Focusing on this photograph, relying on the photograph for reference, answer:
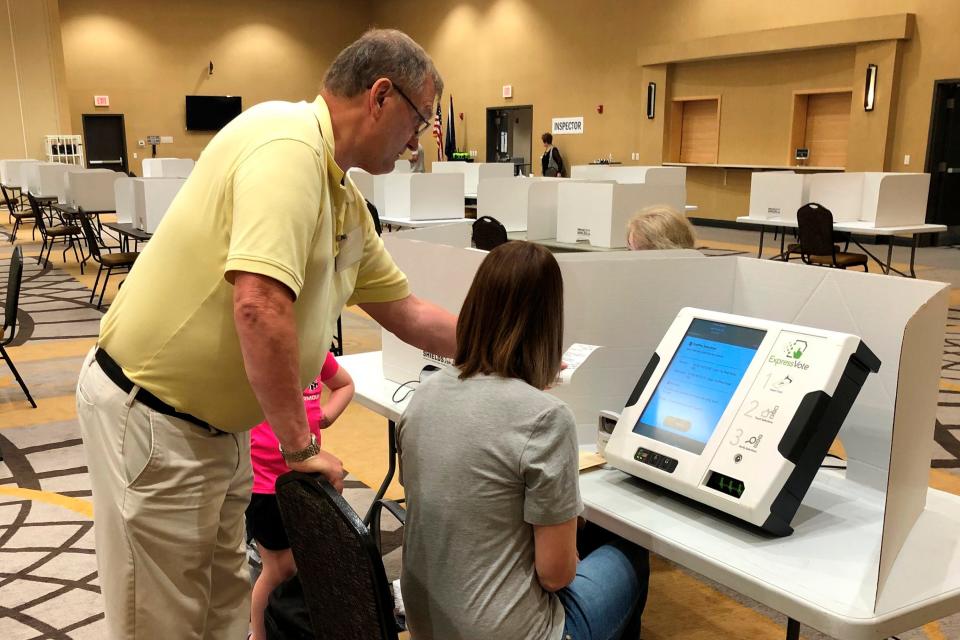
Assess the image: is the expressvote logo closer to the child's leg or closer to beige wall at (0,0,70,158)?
the child's leg

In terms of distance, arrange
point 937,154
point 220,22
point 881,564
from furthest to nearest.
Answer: point 220,22 → point 937,154 → point 881,564

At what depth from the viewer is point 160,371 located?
1.32 m

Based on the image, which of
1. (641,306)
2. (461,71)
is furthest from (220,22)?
(641,306)

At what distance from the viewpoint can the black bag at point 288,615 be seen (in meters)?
1.52

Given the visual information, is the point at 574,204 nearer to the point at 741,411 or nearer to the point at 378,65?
the point at 741,411

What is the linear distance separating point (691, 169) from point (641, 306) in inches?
472

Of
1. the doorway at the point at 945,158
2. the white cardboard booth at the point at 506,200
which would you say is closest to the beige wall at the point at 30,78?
the white cardboard booth at the point at 506,200

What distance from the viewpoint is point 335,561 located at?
112cm

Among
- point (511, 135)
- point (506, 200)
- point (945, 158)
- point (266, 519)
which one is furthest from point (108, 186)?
point (945, 158)

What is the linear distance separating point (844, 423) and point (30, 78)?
59.3 feet

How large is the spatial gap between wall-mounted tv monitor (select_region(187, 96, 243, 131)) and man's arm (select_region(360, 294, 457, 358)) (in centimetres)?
1850

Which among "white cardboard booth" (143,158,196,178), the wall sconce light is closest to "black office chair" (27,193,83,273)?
"white cardboard booth" (143,158,196,178)

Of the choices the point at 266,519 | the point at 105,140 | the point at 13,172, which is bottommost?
the point at 266,519

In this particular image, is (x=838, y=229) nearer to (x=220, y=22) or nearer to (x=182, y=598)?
(x=182, y=598)
